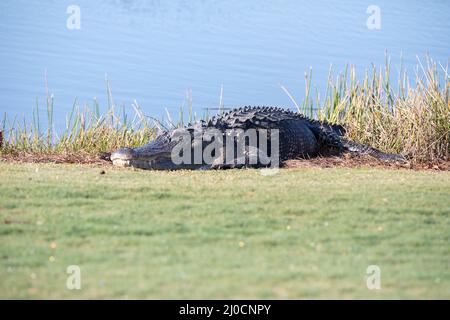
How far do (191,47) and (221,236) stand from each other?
15013 mm

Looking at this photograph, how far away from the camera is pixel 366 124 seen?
35.3 feet

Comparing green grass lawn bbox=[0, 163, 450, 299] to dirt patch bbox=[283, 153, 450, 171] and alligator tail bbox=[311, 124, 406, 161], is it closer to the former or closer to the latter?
dirt patch bbox=[283, 153, 450, 171]

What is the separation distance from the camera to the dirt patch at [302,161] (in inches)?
350

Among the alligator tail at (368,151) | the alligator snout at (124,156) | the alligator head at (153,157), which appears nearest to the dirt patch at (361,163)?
the alligator tail at (368,151)

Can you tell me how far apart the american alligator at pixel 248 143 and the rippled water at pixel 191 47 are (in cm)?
460

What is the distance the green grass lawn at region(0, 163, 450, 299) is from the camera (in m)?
4.38

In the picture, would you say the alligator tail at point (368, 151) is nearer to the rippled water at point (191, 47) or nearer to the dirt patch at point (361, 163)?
the dirt patch at point (361, 163)

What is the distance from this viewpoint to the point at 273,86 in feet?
53.6

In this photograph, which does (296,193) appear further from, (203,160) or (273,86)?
(273,86)

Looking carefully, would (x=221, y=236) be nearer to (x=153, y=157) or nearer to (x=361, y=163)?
(x=153, y=157)

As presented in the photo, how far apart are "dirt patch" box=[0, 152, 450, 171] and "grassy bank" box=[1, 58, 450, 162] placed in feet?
0.85

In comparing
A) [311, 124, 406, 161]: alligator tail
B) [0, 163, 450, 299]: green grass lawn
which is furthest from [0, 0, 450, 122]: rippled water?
[0, 163, 450, 299]: green grass lawn

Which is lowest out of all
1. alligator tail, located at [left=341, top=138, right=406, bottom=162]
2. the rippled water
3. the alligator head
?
alligator tail, located at [left=341, top=138, right=406, bottom=162]
